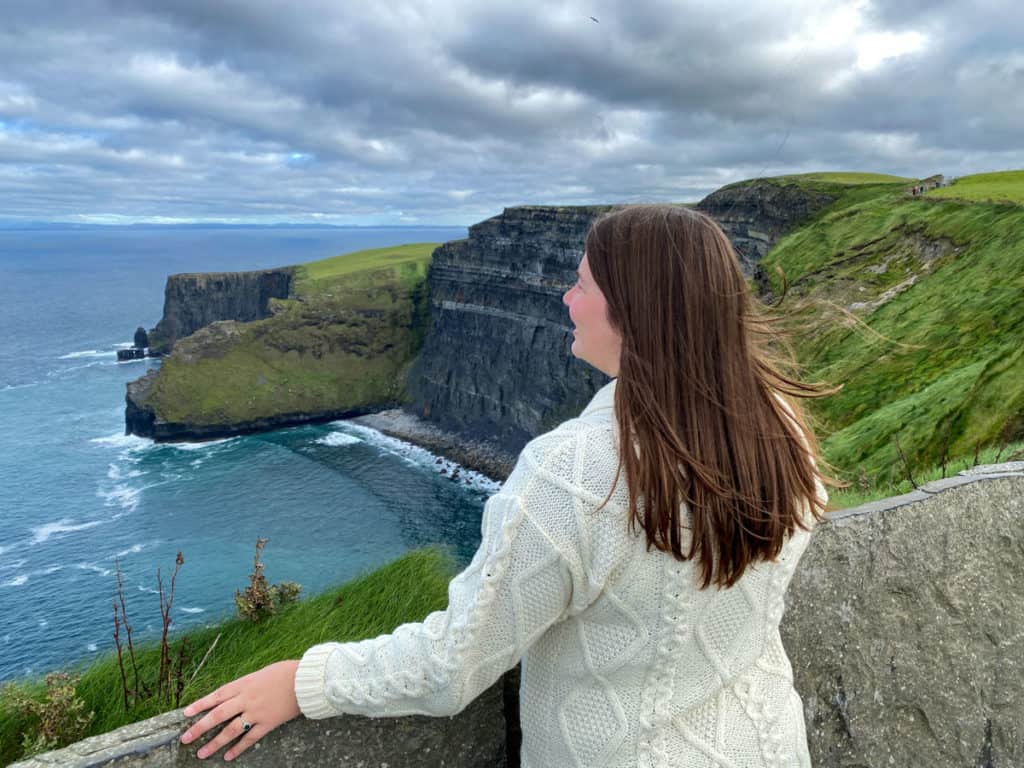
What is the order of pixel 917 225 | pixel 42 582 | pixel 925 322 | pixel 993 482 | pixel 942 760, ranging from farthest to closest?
pixel 42 582 < pixel 917 225 < pixel 925 322 < pixel 993 482 < pixel 942 760

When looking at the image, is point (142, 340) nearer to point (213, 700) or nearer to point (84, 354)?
point (84, 354)

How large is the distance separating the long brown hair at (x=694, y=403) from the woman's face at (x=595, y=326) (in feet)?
0.12

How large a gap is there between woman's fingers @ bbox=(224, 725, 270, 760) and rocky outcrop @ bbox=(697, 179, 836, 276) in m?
49.1

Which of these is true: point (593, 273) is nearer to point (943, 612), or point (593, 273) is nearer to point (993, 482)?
point (943, 612)

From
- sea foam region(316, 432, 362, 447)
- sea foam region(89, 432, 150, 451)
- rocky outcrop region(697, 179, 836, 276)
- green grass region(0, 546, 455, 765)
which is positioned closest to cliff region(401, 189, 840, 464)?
rocky outcrop region(697, 179, 836, 276)

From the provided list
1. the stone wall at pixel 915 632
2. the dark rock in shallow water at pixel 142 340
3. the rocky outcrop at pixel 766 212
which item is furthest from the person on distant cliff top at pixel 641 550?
the dark rock in shallow water at pixel 142 340

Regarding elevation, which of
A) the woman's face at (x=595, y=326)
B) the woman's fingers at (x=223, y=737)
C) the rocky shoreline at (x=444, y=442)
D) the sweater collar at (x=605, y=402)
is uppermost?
the woman's face at (x=595, y=326)

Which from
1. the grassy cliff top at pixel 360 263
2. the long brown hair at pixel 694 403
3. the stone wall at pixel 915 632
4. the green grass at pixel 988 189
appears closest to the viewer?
the long brown hair at pixel 694 403

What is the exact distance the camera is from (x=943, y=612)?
13.3ft

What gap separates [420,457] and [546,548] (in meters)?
67.2

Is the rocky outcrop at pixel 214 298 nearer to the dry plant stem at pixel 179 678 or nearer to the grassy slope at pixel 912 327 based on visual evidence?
the grassy slope at pixel 912 327

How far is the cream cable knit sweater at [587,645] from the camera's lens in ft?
6.41

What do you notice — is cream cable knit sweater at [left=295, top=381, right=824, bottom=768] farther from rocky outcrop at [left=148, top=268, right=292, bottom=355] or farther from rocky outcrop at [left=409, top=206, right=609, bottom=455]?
rocky outcrop at [left=148, top=268, right=292, bottom=355]

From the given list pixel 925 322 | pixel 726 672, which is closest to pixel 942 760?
pixel 726 672
